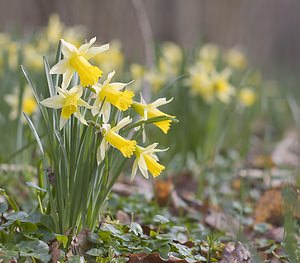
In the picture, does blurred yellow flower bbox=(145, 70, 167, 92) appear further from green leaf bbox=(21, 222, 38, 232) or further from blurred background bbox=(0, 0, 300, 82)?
green leaf bbox=(21, 222, 38, 232)

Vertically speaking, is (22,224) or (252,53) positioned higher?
(252,53)

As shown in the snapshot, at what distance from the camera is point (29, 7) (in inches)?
315

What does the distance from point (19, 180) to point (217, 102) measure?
143 cm

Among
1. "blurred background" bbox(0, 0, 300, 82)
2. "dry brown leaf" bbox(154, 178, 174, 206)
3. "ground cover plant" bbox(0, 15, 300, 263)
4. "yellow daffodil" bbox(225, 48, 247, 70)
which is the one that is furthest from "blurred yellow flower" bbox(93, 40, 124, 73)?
"dry brown leaf" bbox(154, 178, 174, 206)

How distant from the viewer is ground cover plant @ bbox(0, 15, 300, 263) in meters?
1.56

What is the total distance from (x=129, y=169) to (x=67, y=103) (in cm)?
184

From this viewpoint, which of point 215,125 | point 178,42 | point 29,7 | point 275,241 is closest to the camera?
point 275,241

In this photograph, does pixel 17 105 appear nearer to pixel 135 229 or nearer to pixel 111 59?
pixel 135 229

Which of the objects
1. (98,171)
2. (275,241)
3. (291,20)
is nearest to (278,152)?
(275,241)

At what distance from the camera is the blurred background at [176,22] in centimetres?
692

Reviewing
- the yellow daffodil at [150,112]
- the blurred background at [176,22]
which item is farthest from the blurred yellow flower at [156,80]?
the yellow daffodil at [150,112]

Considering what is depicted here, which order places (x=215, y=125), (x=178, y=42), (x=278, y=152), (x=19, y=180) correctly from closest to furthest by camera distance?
(x=19, y=180) < (x=215, y=125) < (x=278, y=152) < (x=178, y=42)

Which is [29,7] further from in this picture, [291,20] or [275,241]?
[291,20]

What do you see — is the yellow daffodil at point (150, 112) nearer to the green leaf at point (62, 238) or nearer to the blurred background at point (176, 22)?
the green leaf at point (62, 238)
